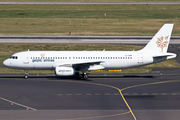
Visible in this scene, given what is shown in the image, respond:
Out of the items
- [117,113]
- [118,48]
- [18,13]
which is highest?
[18,13]

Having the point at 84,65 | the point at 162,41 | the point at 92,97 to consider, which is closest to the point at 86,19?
the point at 162,41

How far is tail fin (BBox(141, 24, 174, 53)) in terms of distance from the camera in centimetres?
4950

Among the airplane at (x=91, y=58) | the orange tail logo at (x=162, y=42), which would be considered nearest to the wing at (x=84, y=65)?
the airplane at (x=91, y=58)

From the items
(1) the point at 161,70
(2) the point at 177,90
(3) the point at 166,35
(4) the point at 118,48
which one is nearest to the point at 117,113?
(2) the point at 177,90

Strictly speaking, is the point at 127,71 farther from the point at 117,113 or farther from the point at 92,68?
the point at 117,113

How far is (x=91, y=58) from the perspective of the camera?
4888cm

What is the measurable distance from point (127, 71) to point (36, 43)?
33.5 meters

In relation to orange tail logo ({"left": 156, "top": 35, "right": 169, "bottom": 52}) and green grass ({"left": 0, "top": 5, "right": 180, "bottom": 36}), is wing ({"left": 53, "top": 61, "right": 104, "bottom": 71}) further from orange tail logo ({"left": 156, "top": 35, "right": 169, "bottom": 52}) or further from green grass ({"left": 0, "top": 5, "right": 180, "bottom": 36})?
green grass ({"left": 0, "top": 5, "right": 180, "bottom": 36})

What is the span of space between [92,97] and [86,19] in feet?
289

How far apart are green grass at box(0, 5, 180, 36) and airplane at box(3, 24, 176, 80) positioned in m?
47.3

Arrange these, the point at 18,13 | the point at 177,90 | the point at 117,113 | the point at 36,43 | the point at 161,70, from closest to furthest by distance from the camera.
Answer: the point at 117,113, the point at 177,90, the point at 161,70, the point at 36,43, the point at 18,13

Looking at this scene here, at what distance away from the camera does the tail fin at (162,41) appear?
49.5 meters

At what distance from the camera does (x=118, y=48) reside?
74500 millimetres

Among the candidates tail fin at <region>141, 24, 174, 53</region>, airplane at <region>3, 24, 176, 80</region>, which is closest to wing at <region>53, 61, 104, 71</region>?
airplane at <region>3, 24, 176, 80</region>
